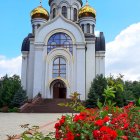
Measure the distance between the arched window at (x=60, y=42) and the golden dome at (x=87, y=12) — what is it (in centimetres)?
386

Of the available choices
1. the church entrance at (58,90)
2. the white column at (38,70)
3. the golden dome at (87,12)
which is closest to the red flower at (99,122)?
the white column at (38,70)

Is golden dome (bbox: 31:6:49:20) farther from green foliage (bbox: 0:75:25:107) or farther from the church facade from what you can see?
green foliage (bbox: 0:75:25:107)

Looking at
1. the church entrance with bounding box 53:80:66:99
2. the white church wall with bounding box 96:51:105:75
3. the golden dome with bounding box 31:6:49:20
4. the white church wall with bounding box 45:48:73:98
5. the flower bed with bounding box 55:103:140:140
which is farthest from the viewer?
the golden dome with bounding box 31:6:49:20

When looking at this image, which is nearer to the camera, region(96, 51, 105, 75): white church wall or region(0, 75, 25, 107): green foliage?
region(0, 75, 25, 107): green foliage

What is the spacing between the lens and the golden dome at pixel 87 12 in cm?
3045

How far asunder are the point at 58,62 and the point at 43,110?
18.5 feet

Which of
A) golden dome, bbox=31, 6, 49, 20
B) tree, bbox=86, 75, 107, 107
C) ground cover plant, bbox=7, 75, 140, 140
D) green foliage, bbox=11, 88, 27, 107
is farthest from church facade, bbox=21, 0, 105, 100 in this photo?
ground cover plant, bbox=7, 75, 140, 140

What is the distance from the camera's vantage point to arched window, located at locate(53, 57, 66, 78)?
27.4 m

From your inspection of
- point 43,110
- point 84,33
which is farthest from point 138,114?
point 84,33

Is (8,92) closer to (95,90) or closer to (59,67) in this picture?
(59,67)

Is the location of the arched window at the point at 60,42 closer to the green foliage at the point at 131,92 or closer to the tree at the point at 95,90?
the tree at the point at 95,90

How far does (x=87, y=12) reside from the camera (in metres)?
30.5

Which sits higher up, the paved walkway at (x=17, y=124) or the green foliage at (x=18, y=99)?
the green foliage at (x=18, y=99)

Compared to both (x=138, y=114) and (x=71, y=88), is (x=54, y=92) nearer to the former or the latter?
(x=71, y=88)
